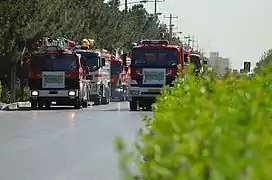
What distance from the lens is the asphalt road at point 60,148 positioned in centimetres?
1453

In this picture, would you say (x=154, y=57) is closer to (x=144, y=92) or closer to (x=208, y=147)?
(x=144, y=92)

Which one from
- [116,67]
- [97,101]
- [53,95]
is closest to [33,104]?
[53,95]

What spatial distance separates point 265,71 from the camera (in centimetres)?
871

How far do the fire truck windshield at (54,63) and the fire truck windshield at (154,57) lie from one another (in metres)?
4.47

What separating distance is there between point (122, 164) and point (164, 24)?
149m

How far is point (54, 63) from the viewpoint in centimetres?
4278

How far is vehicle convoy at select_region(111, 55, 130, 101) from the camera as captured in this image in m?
65.7

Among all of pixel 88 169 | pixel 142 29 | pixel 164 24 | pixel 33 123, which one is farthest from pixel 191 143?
pixel 164 24

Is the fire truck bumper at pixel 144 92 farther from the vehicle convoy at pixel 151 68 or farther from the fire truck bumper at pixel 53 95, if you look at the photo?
the fire truck bumper at pixel 53 95

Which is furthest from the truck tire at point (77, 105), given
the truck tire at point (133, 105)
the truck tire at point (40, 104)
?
the truck tire at point (133, 105)

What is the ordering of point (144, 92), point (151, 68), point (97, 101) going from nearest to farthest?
point (151, 68) < point (144, 92) < point (97, 101)

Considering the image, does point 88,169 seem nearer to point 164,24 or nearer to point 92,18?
point 92,18

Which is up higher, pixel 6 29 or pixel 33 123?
pixel 6 29

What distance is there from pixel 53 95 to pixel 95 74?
8218 mm
